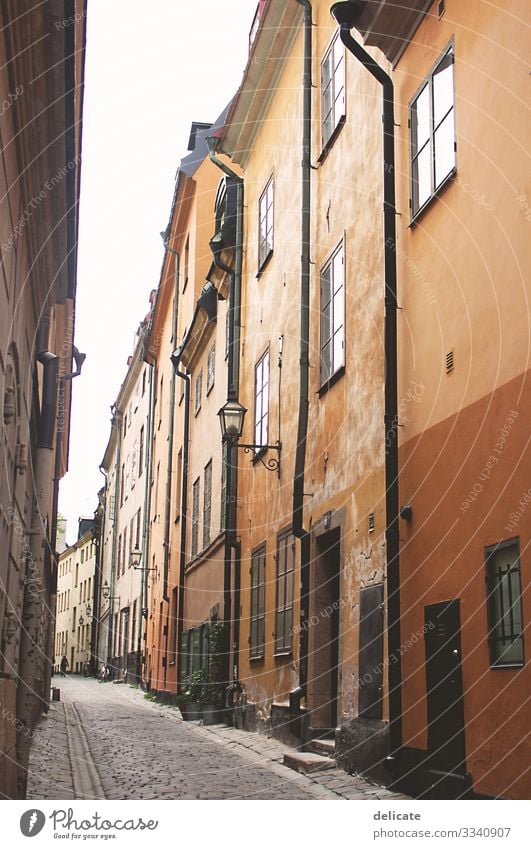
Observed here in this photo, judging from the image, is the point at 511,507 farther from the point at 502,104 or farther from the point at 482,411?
the point at 502,104

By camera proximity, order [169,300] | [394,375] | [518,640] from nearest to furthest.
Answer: [518,640]
[394,375]
[169,300]

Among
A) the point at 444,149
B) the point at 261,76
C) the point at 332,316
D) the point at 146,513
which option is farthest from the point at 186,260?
the point at 444,149

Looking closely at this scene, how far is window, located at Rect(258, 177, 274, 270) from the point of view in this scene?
1438cm

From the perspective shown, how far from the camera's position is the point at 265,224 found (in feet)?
48.6

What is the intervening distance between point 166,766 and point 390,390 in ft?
12.8

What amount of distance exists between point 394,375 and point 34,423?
14.8 ft

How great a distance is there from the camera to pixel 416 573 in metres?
7.72

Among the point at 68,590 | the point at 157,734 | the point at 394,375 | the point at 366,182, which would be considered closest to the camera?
A: the point at 394,375

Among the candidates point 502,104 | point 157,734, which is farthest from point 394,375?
point 157,734

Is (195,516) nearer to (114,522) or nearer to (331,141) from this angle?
(331,141)

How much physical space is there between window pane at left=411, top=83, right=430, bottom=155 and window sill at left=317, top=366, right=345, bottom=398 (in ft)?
7.62

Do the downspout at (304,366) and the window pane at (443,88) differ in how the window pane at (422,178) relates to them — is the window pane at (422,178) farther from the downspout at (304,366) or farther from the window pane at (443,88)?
the downspout at (304,366)

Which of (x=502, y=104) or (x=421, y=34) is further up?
(x=421, y=34)

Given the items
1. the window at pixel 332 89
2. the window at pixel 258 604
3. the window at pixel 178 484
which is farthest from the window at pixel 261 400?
the window at pixel 178 484
